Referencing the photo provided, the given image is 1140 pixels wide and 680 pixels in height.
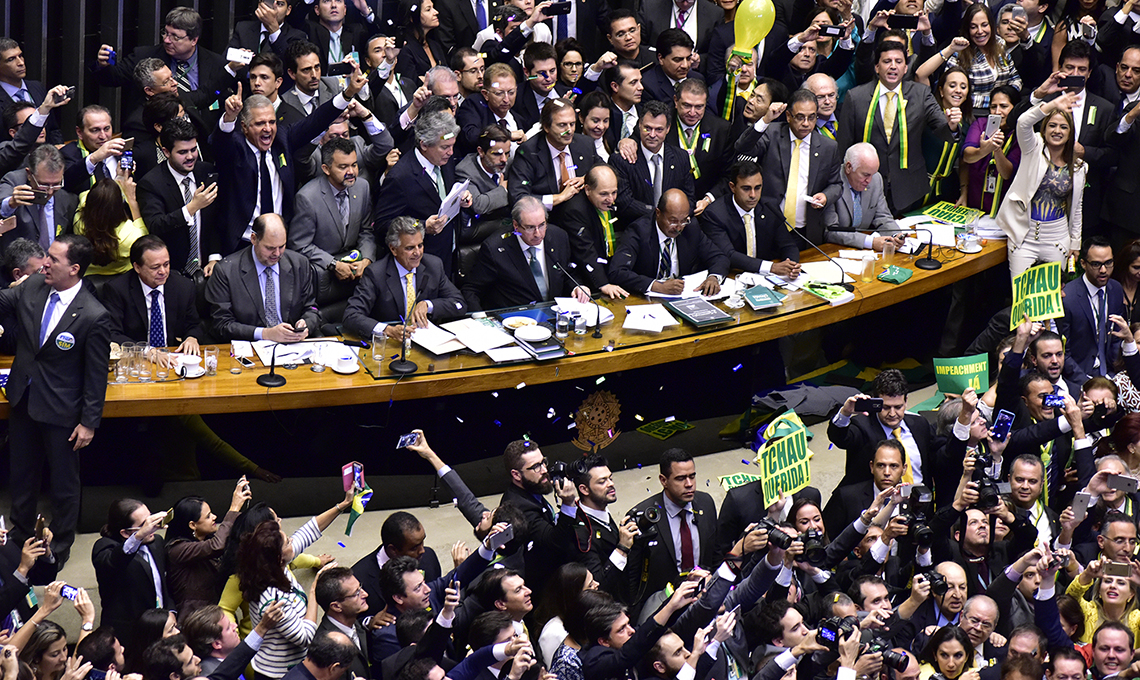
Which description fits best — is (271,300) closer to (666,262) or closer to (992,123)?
(666,262)

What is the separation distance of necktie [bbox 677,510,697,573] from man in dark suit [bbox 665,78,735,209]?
325 centimetres

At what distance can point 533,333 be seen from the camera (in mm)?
9039

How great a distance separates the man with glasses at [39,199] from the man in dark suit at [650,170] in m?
3.43

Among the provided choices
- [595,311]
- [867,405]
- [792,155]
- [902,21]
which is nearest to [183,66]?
[595,311]

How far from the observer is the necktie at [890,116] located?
1125 centimetres

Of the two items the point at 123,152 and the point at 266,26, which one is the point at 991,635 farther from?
the point at 266,26

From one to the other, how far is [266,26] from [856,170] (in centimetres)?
412

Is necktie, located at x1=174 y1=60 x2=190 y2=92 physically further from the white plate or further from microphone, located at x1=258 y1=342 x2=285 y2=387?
the white plate

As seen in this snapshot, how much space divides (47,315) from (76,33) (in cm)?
355

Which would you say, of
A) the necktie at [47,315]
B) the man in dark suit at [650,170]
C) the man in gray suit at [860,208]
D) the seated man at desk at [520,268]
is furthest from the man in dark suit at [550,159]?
the necktie at [47,315]

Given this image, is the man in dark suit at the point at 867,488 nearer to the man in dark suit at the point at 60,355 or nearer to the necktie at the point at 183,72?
the man in dark suit at the point at 60,355

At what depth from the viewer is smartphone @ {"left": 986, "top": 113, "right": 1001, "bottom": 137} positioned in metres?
11.1

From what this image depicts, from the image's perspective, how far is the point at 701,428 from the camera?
9984 mm

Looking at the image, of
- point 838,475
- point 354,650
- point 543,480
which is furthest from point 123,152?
point 838,475
